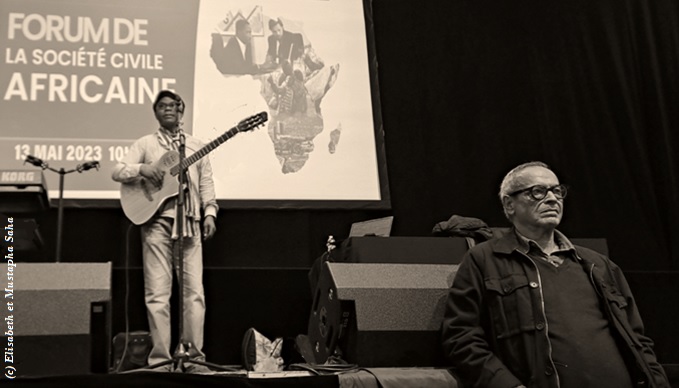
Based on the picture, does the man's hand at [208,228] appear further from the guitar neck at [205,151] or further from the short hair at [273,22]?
the short hair at [273,22]

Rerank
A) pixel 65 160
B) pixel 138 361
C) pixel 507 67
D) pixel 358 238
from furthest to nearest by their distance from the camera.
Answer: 1. pixel 507 67
2. pixel 65 160
3. pixel 138 361
4. pixel 358 238

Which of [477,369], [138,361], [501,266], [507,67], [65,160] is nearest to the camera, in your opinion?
[477,369]

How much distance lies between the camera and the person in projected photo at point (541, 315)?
9.59 ft

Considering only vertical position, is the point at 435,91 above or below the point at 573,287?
above

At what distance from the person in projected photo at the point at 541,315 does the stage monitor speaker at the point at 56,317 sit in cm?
134

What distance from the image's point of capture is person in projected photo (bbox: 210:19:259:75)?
5.39 m

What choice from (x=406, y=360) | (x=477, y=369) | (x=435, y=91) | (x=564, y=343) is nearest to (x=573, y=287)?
(x=564, y=343)

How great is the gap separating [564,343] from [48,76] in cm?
362

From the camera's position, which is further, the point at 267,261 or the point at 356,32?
the point at 356,32

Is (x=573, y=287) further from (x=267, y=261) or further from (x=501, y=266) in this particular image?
(x=267, y=261)

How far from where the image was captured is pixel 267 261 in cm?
512

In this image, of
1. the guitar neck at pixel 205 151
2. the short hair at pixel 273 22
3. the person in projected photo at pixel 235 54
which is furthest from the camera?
the short hair at pixel 273 22

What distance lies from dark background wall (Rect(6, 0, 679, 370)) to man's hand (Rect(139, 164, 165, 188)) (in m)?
0.84

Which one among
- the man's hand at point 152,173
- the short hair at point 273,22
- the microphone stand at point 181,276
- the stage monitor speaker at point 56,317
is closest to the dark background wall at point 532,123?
the short hair at point 273,22
